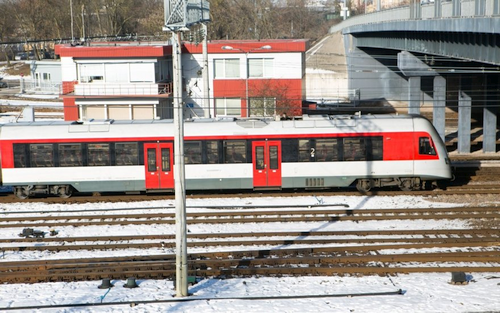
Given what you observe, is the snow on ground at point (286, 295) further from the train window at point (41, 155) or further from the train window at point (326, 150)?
the train window at point (41, 155)

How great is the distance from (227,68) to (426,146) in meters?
18.2

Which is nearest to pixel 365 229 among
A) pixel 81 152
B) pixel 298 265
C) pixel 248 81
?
pixel 298 265

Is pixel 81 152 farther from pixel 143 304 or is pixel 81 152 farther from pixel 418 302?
pixel 418 302

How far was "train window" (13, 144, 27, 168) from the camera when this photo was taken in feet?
77.4

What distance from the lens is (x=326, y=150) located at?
76.8 ft

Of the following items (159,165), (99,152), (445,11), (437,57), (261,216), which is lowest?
(261,216)

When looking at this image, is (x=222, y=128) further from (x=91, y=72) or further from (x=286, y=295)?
(x=91, y=72)

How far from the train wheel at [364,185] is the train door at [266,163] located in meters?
2.81

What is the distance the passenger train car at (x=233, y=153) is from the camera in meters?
23.3

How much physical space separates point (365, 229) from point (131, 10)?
209 feet

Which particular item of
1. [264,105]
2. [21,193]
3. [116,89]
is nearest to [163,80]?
[116,89]

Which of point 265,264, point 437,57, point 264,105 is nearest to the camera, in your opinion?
point 265,264

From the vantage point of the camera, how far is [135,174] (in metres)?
23.5

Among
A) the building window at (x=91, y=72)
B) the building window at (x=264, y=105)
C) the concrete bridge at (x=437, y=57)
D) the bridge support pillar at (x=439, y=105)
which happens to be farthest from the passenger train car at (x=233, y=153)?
the building window at (x=91, y=72)
